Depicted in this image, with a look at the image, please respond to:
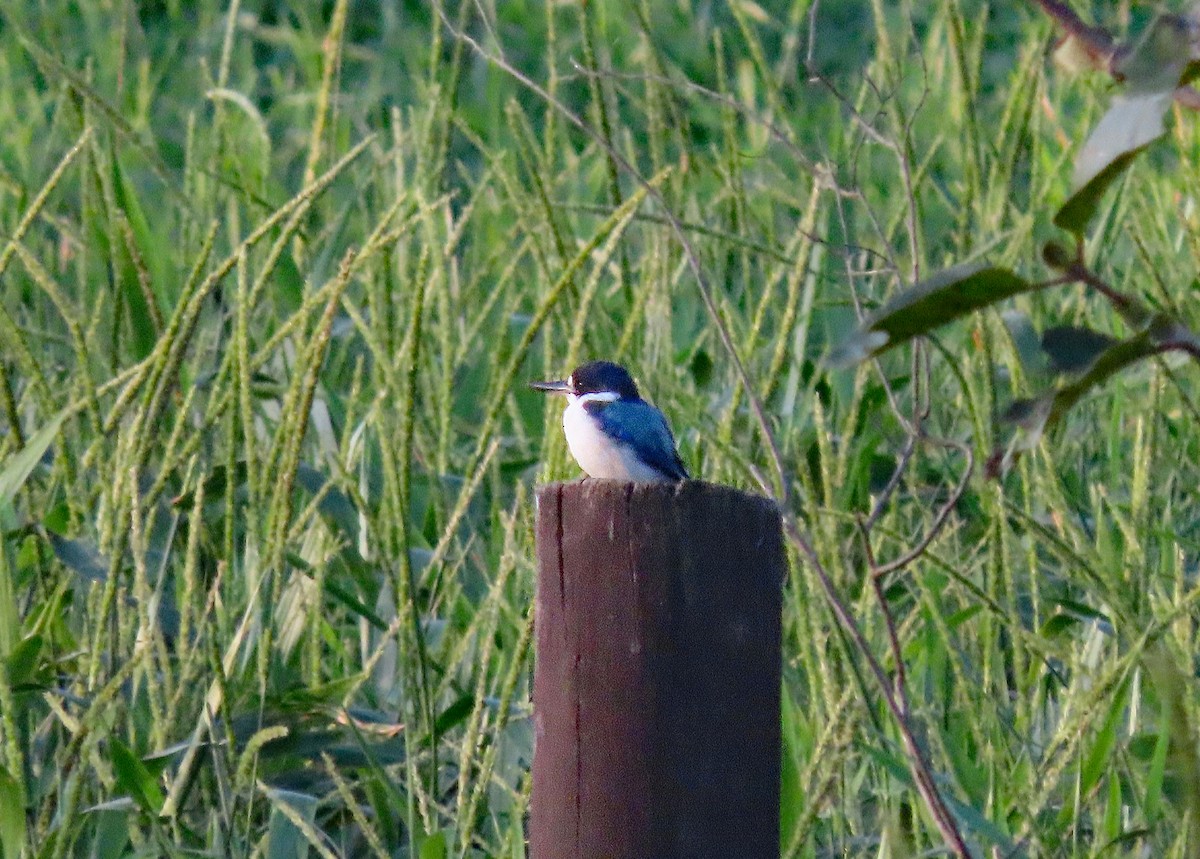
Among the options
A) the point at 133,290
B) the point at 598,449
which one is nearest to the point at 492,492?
the point at 598,449

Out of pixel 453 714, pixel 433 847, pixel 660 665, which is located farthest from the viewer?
pixel 453 714

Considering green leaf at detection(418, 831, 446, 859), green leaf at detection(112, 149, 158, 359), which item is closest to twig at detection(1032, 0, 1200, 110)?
green leaf at detection(418, 831, 446, 859)

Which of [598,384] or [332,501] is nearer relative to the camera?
[598,384]

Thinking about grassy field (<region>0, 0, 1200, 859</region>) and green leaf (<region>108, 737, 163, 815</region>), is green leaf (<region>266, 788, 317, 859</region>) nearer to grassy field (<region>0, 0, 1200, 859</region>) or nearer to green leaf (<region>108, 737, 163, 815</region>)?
grassy field (<region>0, 0, 1200, 859</region>)

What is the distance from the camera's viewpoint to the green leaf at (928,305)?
800 mm

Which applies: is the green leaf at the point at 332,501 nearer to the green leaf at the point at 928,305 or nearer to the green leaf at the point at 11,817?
the green leaf at the point at 11,817

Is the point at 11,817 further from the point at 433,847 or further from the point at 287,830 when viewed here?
the point at 433,847

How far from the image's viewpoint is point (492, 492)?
3.08 m

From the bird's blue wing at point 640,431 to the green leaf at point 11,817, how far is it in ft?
3.38

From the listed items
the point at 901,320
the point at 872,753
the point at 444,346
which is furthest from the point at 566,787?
the point at 444,346

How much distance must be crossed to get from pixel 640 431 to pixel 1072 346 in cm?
179

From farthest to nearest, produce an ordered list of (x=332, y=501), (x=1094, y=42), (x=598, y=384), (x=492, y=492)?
1. (x=492, y=492)
2. (x=332, y=501)
3. (x=598, y=384)
4. (x=1094, y=42)

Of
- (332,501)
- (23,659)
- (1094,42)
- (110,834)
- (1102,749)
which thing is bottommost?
(110,834)

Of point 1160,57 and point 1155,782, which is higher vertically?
point 1160,57
